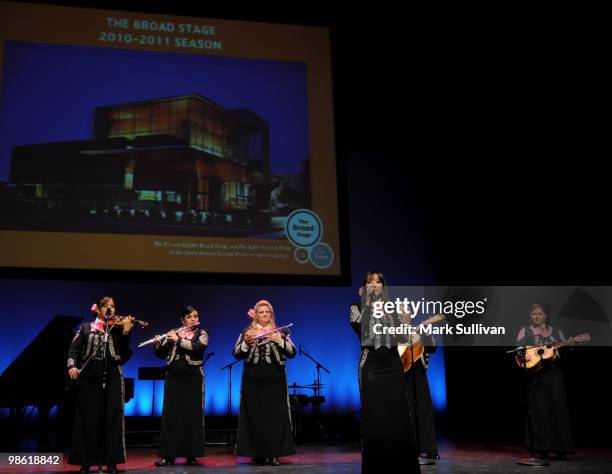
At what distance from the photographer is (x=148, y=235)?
683 cm

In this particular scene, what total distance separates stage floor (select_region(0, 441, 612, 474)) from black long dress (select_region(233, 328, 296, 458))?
169 millimetres

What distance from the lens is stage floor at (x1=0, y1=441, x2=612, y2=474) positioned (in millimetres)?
4863

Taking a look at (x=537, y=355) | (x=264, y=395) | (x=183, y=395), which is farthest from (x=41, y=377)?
(x=537, y=355)

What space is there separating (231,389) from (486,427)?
3.27 metres

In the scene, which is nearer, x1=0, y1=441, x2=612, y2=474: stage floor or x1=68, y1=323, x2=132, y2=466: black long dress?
x1=68, y1=323, x2=132, y2=466: black long dress

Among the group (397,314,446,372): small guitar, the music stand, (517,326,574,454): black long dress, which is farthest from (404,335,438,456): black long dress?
the music stand

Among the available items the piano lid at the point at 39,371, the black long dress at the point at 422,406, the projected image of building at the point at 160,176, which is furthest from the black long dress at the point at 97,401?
the black long dress at the point at 422,406

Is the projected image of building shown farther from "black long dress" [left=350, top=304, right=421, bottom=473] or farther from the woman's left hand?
"black long dress" [left=350, top=304, right=421, bottom=473]

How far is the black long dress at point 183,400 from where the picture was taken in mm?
5512

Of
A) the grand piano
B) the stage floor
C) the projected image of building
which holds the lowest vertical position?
the stage floor

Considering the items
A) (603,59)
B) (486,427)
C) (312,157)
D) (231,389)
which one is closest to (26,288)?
(231,389)

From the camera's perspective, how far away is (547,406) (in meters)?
5.60

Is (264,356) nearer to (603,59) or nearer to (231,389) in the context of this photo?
(231,389)

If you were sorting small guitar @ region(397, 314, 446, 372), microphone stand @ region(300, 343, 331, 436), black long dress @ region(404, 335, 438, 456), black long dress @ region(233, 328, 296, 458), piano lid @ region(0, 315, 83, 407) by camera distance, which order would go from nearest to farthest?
small guitar @ region(397, 314, 446, 372), black long dress @ region(233, 328, 296, 458), black long dress @ region(404, 335, 438, 456), piano lid @ region(0, 315, 83, 407), microphone stand @ region(300, 343, 331, 436)
